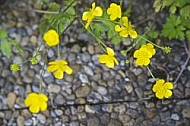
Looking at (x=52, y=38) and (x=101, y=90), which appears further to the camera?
(x=101, y=90)

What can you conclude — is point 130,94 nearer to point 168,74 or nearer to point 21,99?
point 168,74

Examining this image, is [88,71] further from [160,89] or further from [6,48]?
[160,89]

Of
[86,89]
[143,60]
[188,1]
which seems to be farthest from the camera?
[86,89]

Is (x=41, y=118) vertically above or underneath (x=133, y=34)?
underneath

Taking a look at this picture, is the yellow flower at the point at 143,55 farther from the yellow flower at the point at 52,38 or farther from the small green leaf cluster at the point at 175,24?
the small green leaf cluster at the point at 175,24

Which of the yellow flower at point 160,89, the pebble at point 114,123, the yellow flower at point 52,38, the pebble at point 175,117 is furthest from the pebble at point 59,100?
the yellow flower at point 52,38

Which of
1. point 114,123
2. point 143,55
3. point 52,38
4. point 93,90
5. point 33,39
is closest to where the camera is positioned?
point 52,38

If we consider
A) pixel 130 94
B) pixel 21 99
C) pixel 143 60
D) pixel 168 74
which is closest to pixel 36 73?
pixel 21 99

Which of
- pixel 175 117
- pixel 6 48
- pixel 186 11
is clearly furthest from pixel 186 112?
pixel 6 48
